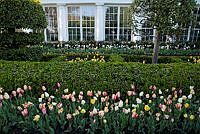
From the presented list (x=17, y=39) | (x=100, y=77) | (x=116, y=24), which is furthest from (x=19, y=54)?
(x=116, y=24)

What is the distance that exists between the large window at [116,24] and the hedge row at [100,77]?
8.87 meters

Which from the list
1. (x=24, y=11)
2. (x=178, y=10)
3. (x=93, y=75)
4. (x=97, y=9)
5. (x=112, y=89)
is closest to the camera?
(x=112, y=89)

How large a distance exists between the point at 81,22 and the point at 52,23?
2.29 meters

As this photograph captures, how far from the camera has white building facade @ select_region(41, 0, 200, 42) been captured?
1095cm

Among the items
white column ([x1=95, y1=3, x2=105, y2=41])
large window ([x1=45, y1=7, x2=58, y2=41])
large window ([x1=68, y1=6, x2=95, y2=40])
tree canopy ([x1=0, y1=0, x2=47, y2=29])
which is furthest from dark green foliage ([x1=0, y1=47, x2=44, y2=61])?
large window ([x1=45, y1=7, x2=58, y2=41])

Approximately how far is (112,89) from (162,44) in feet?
25.0

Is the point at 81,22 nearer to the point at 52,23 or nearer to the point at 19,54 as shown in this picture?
the point at 52,23

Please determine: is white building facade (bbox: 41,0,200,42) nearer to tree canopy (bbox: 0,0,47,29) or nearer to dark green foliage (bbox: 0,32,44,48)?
dark green foliage (bbox: 0,32,44,48)

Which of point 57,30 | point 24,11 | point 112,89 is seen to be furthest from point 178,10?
point 57,30

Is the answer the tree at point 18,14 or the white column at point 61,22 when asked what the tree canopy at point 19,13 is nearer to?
the tree at point 18,14

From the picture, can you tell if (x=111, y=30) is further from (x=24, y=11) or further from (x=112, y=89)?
(x=112, y=89)

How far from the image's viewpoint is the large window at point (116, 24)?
1123 centimetres

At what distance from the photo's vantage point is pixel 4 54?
4.26 metres

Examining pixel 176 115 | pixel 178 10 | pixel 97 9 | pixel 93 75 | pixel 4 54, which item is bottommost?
pixel 176 115
